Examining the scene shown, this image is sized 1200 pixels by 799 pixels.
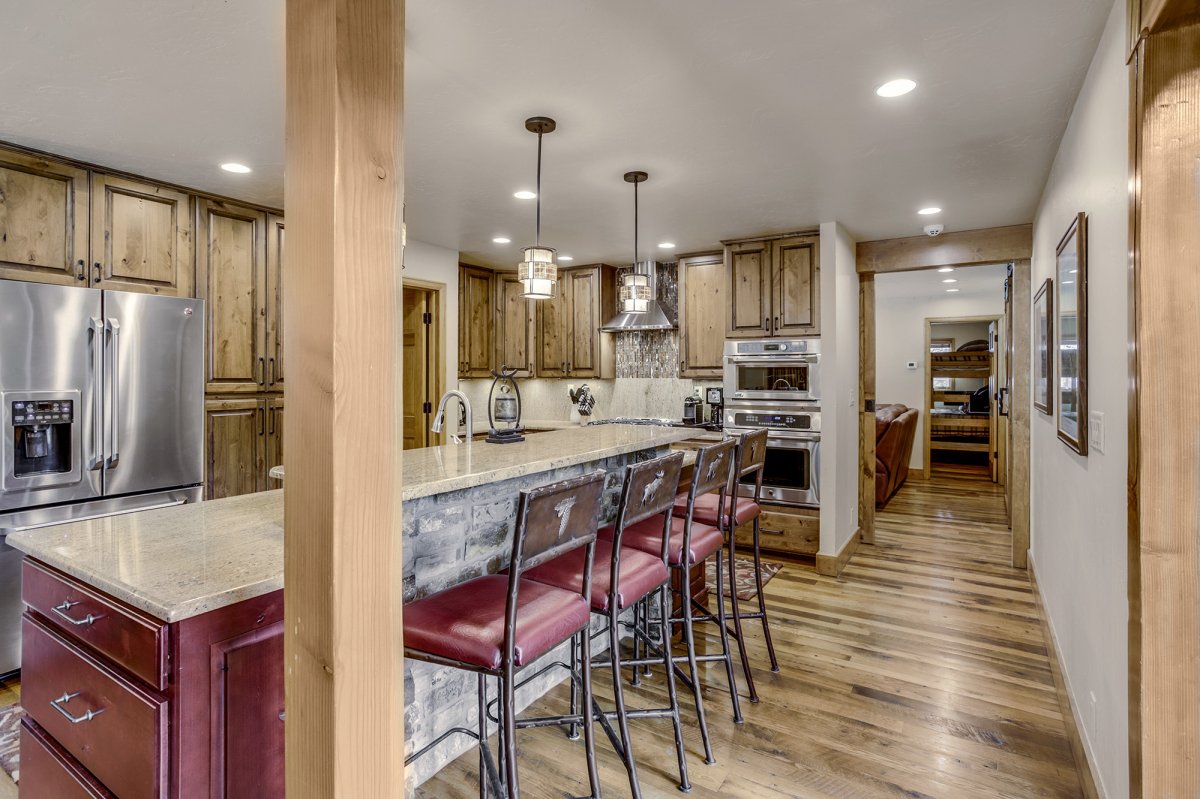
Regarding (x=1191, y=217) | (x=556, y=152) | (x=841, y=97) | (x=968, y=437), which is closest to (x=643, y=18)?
(x=841, y=97)

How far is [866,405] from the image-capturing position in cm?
503

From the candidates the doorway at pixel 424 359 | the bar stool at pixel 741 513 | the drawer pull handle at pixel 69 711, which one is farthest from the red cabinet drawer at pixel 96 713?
the doorway at pixel 424 359

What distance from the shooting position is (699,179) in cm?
330

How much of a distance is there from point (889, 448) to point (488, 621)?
18.3 feet

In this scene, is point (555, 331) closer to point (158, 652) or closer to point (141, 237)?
point (141, 237)

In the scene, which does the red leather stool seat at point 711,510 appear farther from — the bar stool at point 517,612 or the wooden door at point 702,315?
the wooden door at point 702,315

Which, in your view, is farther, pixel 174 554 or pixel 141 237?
pixel 141 237

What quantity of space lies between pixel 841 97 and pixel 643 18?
3.06ft

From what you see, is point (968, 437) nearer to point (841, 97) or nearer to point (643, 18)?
point (841, 97)

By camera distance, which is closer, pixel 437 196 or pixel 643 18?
pixel 643 18

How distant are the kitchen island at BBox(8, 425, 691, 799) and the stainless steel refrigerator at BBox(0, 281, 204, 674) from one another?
1.52 m

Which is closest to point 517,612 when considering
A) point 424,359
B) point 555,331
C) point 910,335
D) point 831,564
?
point 831,564

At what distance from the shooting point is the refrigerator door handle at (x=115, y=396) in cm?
295

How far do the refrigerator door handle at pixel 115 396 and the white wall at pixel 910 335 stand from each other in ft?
25.4
